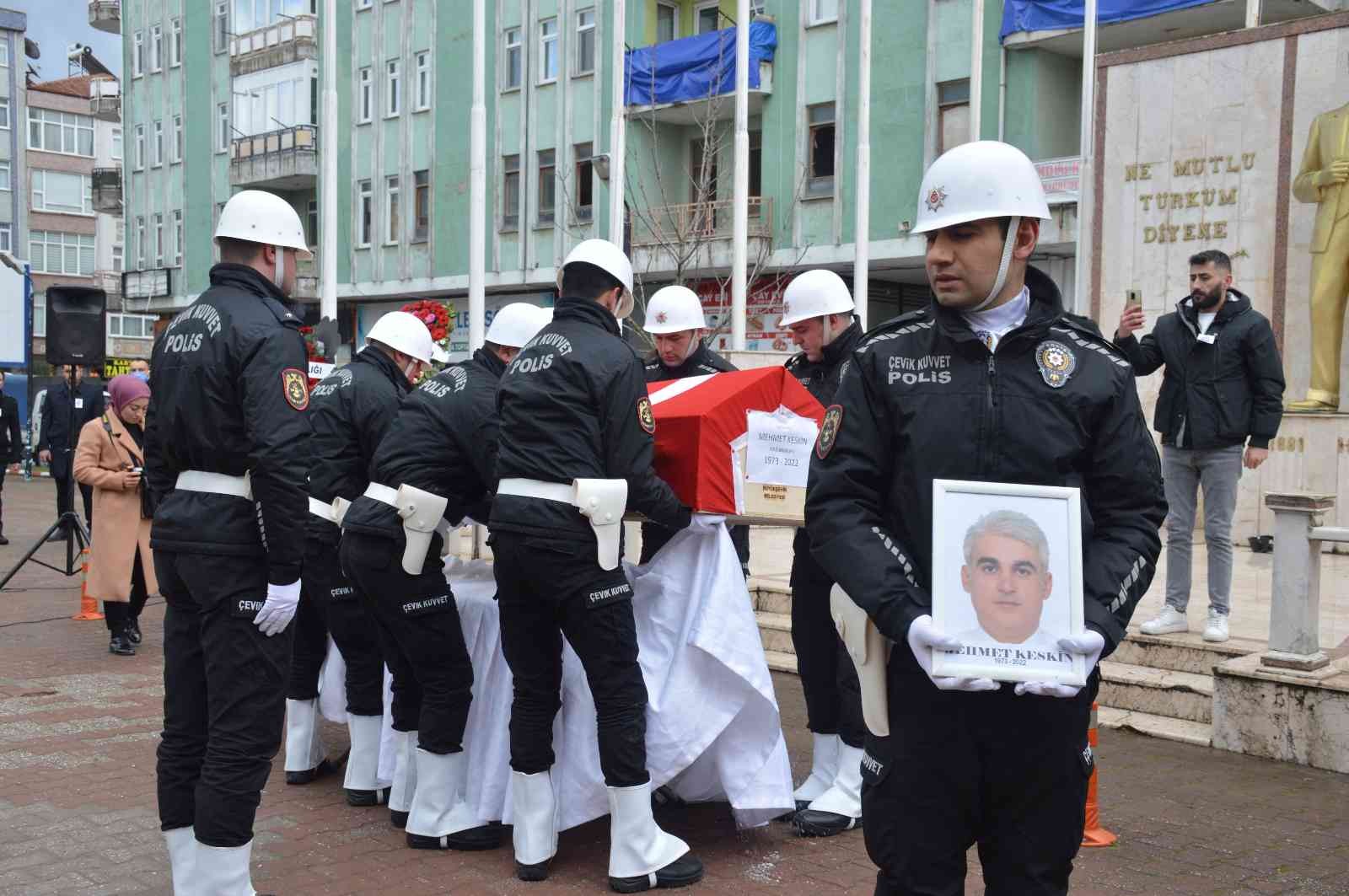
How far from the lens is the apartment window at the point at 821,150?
2947 centimetres

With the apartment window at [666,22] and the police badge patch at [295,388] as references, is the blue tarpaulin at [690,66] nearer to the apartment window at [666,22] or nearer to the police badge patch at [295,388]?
the apartment window at [666,22]

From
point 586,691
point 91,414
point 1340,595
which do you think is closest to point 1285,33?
point 1340,595

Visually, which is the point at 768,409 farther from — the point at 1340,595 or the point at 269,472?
the point at 1340,595

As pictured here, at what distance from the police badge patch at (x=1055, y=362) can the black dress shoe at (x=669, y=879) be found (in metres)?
2.78

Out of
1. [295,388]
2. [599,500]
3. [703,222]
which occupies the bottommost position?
[599,500]

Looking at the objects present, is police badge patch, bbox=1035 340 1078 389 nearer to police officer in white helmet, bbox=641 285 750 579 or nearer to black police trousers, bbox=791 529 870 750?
black police trousers, bbox=791 529 870 750

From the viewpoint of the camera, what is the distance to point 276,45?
1638 inches

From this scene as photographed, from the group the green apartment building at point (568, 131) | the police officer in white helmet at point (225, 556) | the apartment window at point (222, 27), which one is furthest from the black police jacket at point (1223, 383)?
the apartment window at point (222, 27)

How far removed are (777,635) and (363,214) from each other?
107ft

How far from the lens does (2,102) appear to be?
68.1m

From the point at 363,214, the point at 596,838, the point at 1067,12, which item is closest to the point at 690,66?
the point at 1067,12

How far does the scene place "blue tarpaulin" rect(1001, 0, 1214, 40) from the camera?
23.6 metres

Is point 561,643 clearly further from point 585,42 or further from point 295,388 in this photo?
point 585,42

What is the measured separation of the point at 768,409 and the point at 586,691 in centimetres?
140
